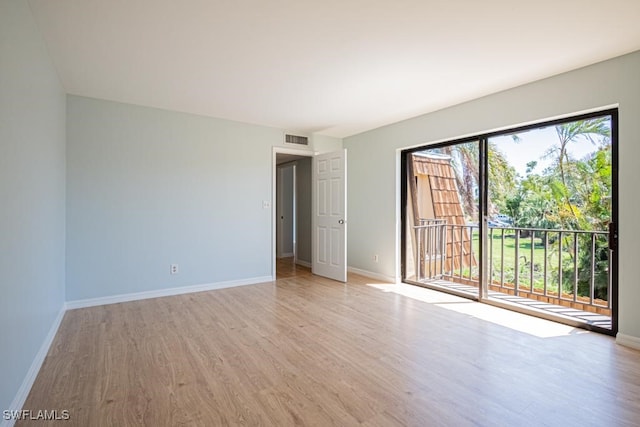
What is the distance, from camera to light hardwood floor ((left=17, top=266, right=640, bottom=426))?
5.77 feet

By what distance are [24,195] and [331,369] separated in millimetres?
2290

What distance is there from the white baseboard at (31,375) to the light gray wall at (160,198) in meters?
0.99

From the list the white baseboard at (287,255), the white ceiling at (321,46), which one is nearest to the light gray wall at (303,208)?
the white baseboard at (287,255)

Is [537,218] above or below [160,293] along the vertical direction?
above

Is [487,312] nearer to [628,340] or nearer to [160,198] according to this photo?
[628,340]

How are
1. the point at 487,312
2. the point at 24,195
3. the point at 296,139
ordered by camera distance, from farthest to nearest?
the point at 296,139 < the point at 487,312 < the point at 24,195

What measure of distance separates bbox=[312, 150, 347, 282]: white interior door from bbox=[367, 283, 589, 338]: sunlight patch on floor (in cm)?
66

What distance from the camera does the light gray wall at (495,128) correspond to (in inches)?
103

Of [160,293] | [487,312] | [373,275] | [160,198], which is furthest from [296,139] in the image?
[487,312]

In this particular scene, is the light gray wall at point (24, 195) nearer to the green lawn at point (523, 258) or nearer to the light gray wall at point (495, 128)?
the light gray wall at point (495, 128)

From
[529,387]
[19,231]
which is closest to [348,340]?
[529,387]

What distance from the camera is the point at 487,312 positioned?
348cm

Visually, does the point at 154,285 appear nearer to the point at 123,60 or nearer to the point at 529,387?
the point at 123,60
